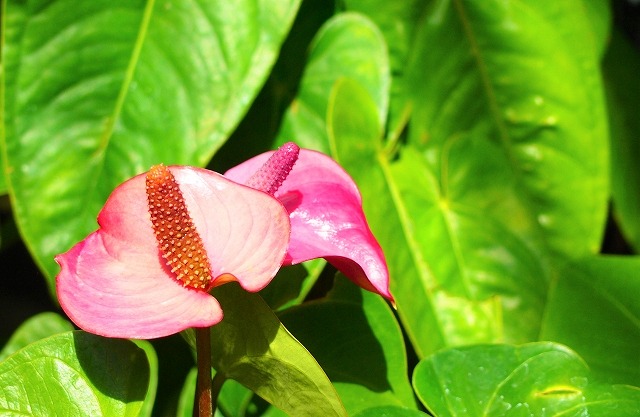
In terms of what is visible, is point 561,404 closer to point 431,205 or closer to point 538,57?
point 431,205

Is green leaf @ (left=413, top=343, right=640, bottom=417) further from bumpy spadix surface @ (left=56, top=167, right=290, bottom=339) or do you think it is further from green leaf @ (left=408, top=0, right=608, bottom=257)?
green leaf @ (left=408, top=0, right=608, bottom=257)

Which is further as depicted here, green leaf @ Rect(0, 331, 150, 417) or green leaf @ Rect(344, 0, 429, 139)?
green leaf @ Rect(344, 0, 429, 139)

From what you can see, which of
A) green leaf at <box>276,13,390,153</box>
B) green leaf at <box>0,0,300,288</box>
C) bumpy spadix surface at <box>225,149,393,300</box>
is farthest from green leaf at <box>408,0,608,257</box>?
bumpy spadix surface at <box>225,149,393,300</box>

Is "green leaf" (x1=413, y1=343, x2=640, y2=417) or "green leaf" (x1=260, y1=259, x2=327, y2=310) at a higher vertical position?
"green leaf" (x1=260, y1=259, x2=327, y2=310)

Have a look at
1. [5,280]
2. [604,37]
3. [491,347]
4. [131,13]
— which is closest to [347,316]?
[491,347]

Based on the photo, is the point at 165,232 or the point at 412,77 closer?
the point at 165,232

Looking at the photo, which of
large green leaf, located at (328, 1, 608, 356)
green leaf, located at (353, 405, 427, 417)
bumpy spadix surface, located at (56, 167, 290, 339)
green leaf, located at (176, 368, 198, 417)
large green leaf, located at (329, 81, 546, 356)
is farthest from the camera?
large green leaf, located at (328, 1, 608, 356)

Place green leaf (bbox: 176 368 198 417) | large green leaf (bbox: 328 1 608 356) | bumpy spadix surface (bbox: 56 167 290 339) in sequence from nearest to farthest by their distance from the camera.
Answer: bumpy spadix surface (bbox: 56 167 290 339)
green leaf (bbox: 176 368 198 417)
large green leaf (bbox: 328 1 608 356)

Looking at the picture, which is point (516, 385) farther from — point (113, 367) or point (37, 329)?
point (37, 329)
